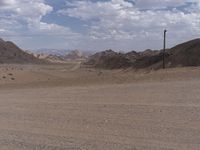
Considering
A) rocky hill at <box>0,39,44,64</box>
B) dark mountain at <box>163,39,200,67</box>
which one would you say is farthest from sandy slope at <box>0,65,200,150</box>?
rocky hill at <box>0,39,44,64</box>

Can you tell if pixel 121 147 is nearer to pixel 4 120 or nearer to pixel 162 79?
pixel 4 120

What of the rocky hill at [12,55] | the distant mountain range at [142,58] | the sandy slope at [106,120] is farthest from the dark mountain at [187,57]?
the rocky hill at [12,55]

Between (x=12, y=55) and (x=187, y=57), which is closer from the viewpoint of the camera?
(x=187, y=57)

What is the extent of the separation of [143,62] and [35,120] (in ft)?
204

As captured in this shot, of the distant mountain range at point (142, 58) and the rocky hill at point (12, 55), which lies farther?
the rocky hill at point (12, 55)

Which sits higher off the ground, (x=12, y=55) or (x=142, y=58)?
(x=12, y=55)

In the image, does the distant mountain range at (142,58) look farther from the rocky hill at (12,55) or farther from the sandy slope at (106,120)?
the sandy slope at (106,120)

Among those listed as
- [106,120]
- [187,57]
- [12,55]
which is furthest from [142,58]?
[106,120]

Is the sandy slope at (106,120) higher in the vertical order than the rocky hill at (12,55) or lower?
lower

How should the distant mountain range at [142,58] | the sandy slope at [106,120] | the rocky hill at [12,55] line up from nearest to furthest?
1. the sandy slope at [106,120]
2. the distant mountain range at [142,58]
3. the rocky hill at [12,55]

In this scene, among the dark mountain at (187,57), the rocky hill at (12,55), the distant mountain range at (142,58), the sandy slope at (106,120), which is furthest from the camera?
the rocky hill at (12,55)

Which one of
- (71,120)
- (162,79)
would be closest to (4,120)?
(71,120)

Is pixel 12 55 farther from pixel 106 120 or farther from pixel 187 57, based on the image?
pixel 106 120

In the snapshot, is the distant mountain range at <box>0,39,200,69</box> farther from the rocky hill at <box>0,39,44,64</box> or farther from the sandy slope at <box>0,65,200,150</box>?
the sandy slope at <box>0,65,200,150</box>
